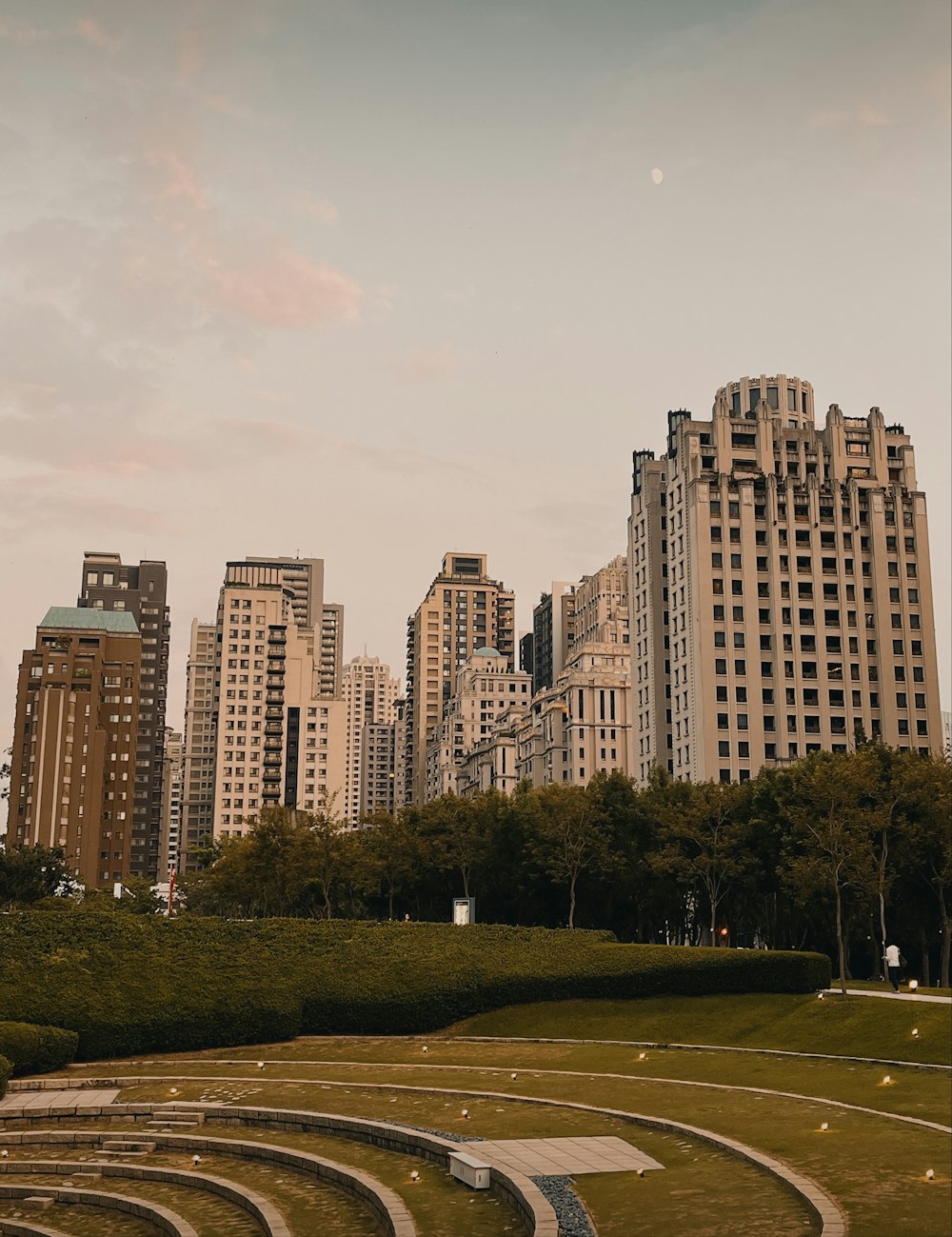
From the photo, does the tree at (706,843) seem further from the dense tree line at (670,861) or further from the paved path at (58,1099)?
the paved path at (58,1099)

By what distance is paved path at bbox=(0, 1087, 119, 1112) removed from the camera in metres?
27.8

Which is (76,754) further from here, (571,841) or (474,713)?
(571,841)

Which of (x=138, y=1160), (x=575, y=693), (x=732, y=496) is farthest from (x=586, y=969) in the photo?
(x=575, y=693)

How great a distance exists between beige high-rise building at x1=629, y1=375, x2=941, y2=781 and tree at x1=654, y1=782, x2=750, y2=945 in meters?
36.0

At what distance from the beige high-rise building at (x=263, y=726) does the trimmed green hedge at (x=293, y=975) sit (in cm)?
13783

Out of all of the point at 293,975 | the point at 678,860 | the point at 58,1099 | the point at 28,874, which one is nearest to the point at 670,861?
the point at 678,860

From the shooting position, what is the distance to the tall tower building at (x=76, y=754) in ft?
467

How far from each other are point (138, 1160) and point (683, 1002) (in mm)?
21245

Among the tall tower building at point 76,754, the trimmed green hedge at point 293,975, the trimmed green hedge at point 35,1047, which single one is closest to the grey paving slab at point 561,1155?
the trimmed green hedge at point 35,1047

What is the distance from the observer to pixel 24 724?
145 metres

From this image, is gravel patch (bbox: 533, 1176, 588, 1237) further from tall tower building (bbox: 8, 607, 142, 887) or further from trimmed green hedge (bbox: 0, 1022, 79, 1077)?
tall tower building (bbox: 8, 607, 142, 887)

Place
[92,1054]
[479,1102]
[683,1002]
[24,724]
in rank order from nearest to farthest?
[479,1102]
[92,1054]
[683,1002]
[24,724]

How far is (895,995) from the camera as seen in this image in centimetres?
3559

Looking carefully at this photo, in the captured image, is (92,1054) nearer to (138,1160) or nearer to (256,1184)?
(138,1160)
